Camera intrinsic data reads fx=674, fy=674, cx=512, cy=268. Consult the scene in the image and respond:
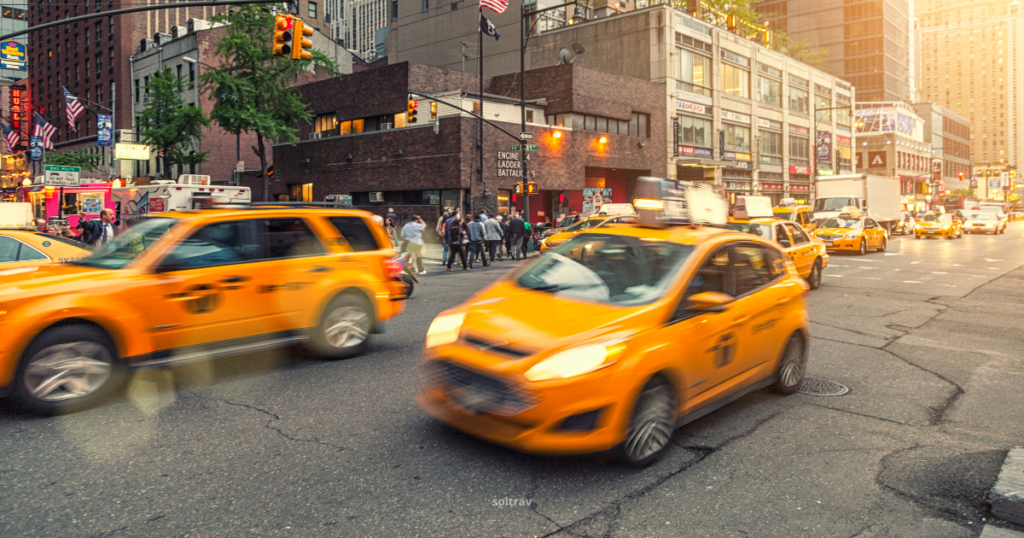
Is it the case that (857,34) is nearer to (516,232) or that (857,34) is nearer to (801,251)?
(516,232)

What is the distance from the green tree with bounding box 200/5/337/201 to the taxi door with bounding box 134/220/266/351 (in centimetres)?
2936

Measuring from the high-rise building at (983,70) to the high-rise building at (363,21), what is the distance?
154318mm

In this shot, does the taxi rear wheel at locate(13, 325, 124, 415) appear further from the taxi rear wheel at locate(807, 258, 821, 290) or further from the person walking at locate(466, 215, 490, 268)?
the person walking at locate(466, 215, 490, 268)

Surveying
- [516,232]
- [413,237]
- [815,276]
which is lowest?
[815,276]

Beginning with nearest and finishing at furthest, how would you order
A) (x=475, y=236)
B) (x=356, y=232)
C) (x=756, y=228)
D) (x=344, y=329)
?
(x=344, y=329) → (x=356, y=232) → (x=756, y=228) → (x=475, y=236)

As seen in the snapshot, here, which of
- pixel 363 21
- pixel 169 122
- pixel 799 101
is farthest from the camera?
pixel 363 21

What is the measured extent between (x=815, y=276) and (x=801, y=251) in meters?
1.05

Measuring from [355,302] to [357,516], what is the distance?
431 centimetres

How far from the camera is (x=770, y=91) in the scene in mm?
53312

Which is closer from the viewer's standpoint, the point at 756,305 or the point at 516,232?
the point at 756,305

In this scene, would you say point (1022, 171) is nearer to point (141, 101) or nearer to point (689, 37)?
point (689, 37)

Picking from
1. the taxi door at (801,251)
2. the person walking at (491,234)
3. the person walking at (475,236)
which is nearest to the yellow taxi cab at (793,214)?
the taxi door at (801,251)

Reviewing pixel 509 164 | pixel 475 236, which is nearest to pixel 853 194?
pixel 509 164

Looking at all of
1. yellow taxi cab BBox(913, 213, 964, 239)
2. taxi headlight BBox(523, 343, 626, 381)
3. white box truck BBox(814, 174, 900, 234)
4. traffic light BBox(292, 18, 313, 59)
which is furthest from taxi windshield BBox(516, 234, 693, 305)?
yellow taxi cab BBox(913, 213, 964, 239)
